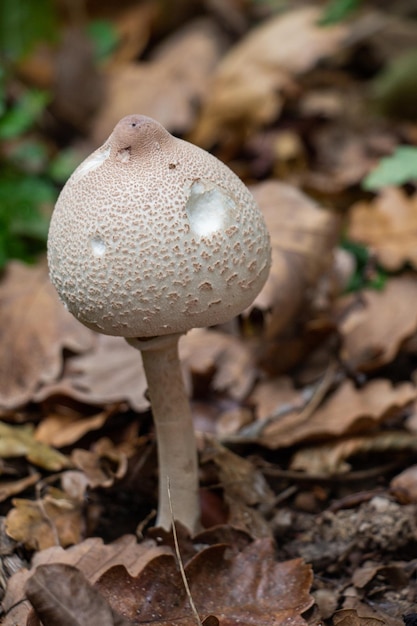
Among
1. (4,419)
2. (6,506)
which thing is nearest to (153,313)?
(6,506)

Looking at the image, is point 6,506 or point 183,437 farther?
point 6,506

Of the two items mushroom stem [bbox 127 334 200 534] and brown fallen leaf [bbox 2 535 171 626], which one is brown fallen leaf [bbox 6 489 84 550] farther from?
mushroom stem [bbox 127 334 200 534]

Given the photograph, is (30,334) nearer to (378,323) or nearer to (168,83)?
(378,323)

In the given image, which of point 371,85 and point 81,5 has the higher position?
point 81,5

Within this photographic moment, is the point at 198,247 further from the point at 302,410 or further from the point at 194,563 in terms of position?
the point at 302,410

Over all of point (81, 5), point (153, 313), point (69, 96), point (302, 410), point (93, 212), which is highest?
point (81, 5)

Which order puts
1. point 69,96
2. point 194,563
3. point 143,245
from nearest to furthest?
point 143,245 → point 194,563 → point 69,96
